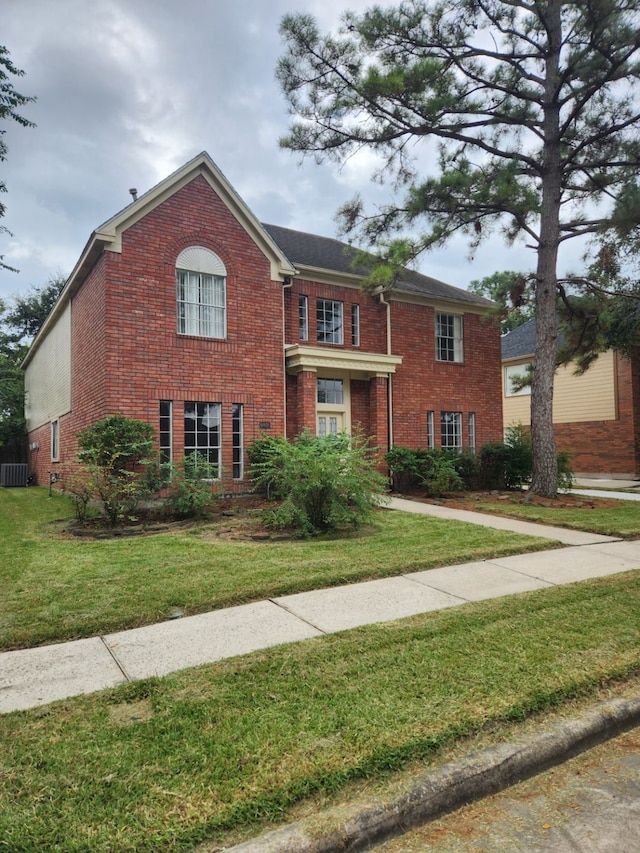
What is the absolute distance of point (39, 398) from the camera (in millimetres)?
21312

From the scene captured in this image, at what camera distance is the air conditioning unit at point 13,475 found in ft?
70.5

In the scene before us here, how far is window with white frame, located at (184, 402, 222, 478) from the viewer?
12273 millimetres

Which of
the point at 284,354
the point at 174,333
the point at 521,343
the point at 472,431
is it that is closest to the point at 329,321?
the point at 284,354

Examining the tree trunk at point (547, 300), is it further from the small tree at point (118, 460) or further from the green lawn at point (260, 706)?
the small tree at point (118, 460)

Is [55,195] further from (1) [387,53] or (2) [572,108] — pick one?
(2) [572,108]

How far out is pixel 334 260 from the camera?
16.2 m

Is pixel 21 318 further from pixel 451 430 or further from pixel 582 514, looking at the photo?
pixel 582 514

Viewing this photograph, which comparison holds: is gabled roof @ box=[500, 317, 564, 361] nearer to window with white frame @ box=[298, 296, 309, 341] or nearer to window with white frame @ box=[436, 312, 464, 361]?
window with white frame @ box=[436, 312, 464, 361]

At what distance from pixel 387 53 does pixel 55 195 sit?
14.3m

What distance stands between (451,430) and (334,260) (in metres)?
6.42

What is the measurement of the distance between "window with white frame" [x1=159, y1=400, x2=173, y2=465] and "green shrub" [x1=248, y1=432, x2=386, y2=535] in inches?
161

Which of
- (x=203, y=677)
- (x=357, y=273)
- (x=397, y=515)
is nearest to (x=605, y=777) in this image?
(x=203, y=677)

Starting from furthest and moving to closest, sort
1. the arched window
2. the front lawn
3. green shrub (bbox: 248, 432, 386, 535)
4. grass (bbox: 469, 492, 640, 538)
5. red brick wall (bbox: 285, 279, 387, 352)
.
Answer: red brick wall (bbox: 285, 279, 387, 352)
the arched window
the front lawn
grass (bbox: 469, 492, 640, 538)
green shrub (bbox: 248, 432, 386, 535)

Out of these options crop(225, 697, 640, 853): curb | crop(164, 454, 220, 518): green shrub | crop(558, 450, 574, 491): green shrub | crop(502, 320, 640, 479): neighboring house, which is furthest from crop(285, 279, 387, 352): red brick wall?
crop(225, 697, 640, 853): curb
